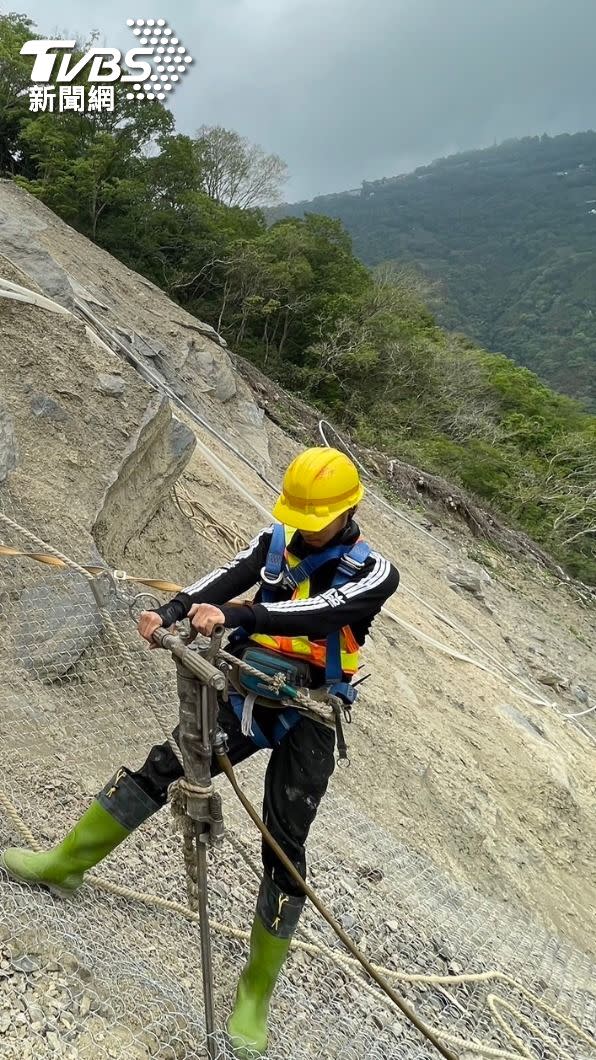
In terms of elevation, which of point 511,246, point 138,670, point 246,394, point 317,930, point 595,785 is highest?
point 511,246

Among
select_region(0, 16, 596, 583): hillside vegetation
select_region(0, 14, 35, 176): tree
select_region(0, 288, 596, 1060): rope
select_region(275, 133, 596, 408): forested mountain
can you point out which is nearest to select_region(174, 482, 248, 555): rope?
select_region(0, 288, 596, 1060): rope

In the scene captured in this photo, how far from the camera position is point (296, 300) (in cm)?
1658

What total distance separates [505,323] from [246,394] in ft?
211

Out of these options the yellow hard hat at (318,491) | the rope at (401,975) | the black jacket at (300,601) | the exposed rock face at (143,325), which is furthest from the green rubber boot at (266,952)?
the exposed rock face at (143,325)

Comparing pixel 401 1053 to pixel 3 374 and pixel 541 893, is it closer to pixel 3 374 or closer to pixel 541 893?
pixel 541 893

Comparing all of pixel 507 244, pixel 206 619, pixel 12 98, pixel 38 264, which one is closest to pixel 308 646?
pixel 206 619

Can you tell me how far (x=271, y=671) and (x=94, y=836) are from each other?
68 centimetres

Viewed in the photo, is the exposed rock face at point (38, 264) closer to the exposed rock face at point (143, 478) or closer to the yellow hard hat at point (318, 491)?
the exposed rock face at point (143, 478)

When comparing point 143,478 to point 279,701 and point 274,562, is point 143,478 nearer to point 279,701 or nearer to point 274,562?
point 274,562

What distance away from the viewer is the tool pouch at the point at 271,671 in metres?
1.84

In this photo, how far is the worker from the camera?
180 centimetres

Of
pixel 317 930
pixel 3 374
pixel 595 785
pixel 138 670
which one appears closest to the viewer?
pixel 317 930

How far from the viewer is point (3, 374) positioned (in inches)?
156

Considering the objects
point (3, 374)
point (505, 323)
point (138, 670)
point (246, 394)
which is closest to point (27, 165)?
point (246, 394)
